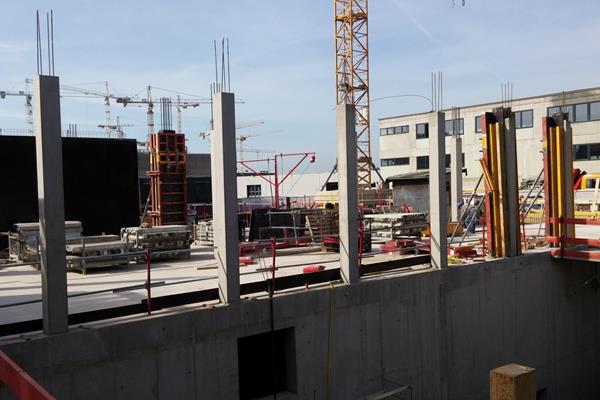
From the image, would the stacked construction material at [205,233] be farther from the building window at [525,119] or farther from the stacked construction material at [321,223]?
the building window at [525,119]

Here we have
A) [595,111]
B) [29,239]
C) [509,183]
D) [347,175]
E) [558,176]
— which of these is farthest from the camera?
[595,111]

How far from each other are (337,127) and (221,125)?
8.83ft

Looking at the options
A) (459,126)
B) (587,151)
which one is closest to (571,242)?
(587,151)

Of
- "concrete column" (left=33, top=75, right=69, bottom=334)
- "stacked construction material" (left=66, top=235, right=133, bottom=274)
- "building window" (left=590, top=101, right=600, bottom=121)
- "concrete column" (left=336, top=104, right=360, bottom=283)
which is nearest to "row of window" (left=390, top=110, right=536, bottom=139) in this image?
"building window" (left=590, top=101, right=600, bottom=121)

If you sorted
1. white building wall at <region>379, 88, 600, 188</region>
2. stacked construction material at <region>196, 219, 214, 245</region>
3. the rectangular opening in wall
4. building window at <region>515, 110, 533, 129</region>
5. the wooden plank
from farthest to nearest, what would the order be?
building window at <region>515, 110, 533, 129</region> < white building wall at <region>379, 88, 600, 188</region> < stacked construction material at <region>196, 219, 214, 245</region> < the rectangular opening in wall < the wooden plank

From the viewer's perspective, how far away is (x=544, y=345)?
49.7 feet

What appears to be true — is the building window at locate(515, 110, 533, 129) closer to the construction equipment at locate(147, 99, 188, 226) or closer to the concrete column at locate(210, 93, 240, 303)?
the construction equipment at locate(147, 99, 188, 226)

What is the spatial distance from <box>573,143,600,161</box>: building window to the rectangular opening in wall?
43398 millimetres

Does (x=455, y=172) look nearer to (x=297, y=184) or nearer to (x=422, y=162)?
(x=422, y=162)

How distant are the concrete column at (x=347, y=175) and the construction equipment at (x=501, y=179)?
208 inches

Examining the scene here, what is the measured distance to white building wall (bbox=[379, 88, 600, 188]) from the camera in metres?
46.8

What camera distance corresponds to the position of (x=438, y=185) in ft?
41.5

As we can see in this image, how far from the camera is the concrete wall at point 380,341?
8.04m

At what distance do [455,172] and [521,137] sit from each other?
2981 cm
